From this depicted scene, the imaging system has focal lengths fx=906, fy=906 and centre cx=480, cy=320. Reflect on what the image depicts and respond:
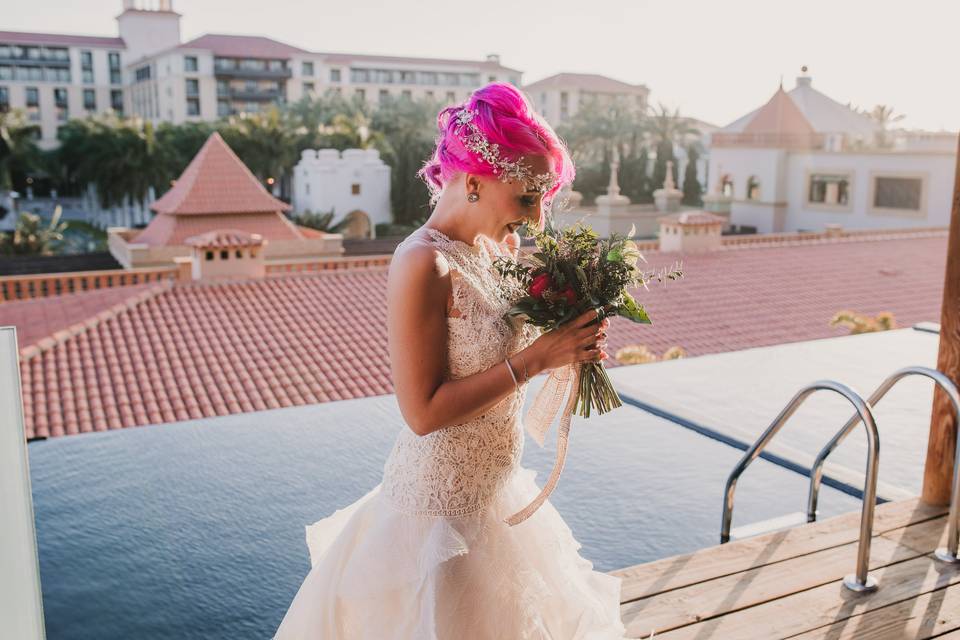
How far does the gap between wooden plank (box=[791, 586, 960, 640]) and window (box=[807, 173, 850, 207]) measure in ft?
119

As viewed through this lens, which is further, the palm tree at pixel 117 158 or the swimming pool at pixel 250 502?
the palm tree at pixel 117 158

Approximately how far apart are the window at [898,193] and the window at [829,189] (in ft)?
3.88

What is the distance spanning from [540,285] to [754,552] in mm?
1739

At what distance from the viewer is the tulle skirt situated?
210 centimetres

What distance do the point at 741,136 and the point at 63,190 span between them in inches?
1450

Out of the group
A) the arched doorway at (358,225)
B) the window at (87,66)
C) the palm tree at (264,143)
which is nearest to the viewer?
the arched doorway at (358,225)

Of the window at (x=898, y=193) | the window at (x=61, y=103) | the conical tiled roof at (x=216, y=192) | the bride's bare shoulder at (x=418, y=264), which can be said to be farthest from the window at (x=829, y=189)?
the window at (x=61, y=103)

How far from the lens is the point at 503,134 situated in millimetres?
1894

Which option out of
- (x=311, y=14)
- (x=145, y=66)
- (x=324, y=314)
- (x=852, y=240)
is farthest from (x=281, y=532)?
(x=311, y=14)

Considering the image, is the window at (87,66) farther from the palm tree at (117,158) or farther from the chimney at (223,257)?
the chimney at (223,257)

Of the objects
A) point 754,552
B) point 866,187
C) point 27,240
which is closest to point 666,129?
point 866,187

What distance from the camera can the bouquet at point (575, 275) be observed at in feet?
6.56

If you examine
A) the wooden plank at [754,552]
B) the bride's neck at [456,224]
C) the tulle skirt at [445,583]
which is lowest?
the wooden plank at [754,552]

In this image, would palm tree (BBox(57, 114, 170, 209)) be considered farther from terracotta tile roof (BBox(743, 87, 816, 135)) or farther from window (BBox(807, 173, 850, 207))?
window (BBox(807, 173, 850, 207))
